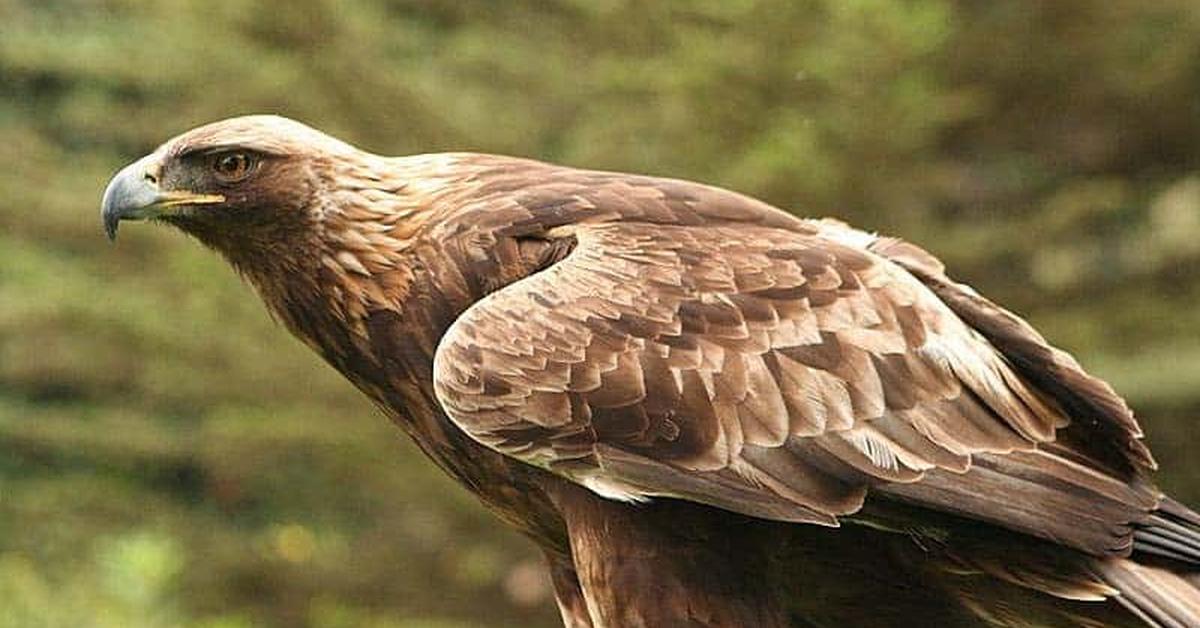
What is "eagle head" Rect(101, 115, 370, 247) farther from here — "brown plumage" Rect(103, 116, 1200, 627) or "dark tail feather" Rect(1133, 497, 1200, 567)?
"dark tail feather" Rect(1133, 497, 1200, 567)

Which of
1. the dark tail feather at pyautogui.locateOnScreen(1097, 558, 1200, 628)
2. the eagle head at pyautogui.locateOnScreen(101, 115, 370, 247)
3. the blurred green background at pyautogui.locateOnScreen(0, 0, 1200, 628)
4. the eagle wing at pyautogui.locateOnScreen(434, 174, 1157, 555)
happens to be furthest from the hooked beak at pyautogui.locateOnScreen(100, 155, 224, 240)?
the blurred green background at pyautogui.locateOnScreen(0, 0, 1200, 628)

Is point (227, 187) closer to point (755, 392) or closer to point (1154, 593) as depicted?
point (755, 392)

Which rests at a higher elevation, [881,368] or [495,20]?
[495,20]

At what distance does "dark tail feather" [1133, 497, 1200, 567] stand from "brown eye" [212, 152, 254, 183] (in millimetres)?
1838

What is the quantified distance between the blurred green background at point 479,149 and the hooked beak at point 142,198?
2669 mm

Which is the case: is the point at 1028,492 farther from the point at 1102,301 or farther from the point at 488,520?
the point at 488,520

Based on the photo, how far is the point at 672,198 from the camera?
377cm

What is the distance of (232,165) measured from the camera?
3.81 m

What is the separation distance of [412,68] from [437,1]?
62 centimetres

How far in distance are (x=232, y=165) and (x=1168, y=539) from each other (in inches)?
75.8

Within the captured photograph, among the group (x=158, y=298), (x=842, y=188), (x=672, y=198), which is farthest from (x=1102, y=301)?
(x=672, y=198)

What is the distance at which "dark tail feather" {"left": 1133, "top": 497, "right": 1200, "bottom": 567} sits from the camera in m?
3.37

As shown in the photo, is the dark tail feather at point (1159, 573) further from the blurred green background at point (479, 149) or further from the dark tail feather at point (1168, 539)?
the blurred green background at point (479, 149)

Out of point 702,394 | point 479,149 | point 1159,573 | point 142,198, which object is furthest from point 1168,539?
point 479,149
